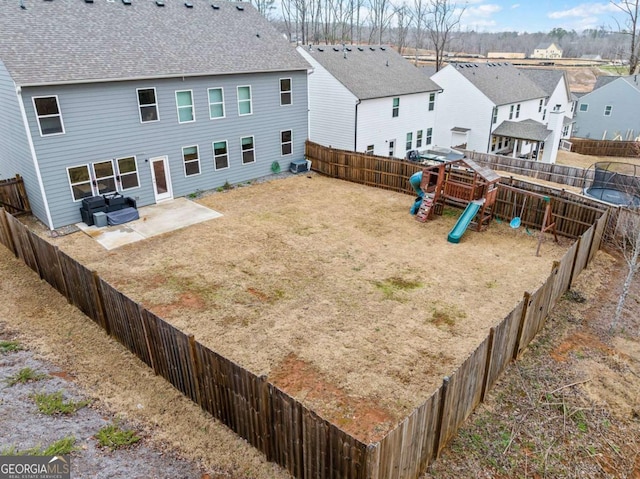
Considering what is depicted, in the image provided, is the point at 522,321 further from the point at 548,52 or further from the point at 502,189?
the point at 548,52

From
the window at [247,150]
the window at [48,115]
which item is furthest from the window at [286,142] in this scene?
the window at [48,115]

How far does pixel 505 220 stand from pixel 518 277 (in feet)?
16.6

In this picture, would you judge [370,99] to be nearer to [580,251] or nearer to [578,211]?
[578,211]

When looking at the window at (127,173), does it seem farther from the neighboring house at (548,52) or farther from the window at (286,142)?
the neighboring house at (548,52)

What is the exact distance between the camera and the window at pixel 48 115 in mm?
14641

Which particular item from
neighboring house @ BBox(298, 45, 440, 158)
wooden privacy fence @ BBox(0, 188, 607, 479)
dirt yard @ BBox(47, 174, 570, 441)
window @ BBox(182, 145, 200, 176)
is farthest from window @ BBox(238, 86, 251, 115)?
wooden privacy fence @ BBox(0, 188, 607, 479)

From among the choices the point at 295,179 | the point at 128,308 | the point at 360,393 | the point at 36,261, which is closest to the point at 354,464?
the point at 360,393

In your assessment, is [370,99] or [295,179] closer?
[295,179]

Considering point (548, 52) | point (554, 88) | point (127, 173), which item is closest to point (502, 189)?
point (127, 173)

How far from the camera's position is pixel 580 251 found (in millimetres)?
11453

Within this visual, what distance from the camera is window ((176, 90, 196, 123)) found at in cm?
1853

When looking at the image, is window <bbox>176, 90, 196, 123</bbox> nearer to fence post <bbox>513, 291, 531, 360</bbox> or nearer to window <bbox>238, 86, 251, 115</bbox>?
window <bbox>238, 86, 251, 115</bbox>

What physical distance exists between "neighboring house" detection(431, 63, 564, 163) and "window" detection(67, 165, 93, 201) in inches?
1085

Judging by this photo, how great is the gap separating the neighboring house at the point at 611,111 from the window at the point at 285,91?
1464 inches
